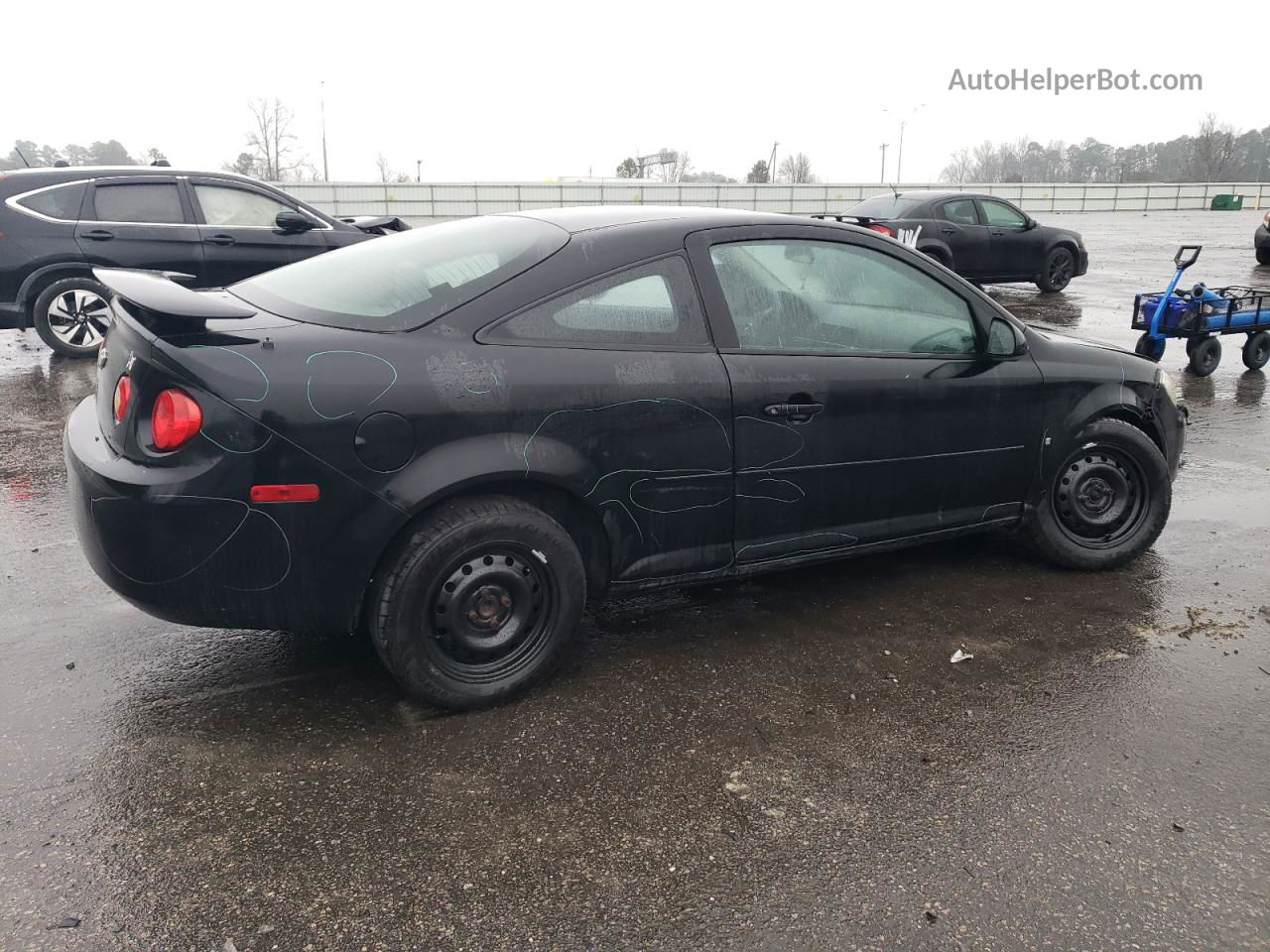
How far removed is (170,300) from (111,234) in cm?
664

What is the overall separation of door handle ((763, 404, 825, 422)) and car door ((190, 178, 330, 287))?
6.91 meters

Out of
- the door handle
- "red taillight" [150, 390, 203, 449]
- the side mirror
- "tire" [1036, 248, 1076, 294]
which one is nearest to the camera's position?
"red taillight" [150, 390, 203, 449]

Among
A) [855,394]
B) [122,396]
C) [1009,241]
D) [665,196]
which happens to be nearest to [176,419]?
[122,396]

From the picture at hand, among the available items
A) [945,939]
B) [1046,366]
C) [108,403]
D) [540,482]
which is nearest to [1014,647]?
[1046,366]

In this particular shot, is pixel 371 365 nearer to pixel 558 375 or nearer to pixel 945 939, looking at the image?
pixel 558 375

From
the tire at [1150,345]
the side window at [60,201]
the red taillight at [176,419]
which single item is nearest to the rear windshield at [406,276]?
the red taillight at [176,419]

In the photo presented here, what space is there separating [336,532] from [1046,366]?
296 centimetres

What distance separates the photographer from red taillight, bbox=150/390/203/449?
2.65 metres

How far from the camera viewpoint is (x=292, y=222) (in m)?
8.74

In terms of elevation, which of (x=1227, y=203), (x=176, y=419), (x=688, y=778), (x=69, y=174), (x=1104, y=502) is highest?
(x=1227, y=203)

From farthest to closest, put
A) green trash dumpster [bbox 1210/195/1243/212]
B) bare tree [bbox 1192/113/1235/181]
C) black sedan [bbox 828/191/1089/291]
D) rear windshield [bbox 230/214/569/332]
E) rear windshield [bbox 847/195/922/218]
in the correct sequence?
bare tree [bbox 1192/113/1235/181]
green trash dumpster [bbox 1210/195/1243/212]
rear windshield [bbox 847/195/922/218]
black sedan [bbox 828/191/1089/291]
rear windshield [bbox 230/214/569/332]

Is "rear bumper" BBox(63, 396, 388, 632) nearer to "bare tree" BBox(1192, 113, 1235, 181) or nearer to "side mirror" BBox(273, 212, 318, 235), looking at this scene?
"side mirror" BBox(273, 212, 318, 235)

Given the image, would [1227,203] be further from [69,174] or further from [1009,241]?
[69,174]

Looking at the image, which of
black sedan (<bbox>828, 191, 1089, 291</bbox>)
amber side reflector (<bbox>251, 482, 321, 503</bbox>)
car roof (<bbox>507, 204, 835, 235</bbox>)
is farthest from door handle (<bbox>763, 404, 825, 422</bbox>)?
black sedan (<bbox>828, 191, 1089, 291</bbox>)
